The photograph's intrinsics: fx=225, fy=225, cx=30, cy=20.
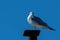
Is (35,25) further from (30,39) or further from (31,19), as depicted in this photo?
(30,39)

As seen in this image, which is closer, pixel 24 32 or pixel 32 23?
pixel 24 32

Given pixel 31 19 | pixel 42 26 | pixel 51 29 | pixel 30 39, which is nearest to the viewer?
pixel 30 39

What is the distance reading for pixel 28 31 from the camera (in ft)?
20.3

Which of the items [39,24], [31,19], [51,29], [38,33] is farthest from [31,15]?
[38,33]

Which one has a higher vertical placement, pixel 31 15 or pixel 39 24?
pixel 31 15

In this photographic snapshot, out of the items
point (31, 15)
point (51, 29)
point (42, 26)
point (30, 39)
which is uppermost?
point (31, 15)

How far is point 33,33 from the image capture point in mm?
6219

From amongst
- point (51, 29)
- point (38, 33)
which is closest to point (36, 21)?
point (51, 29)

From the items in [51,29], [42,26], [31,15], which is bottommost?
[51,29]

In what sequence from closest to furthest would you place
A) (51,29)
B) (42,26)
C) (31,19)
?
(51,29), (42,26), (31,19)

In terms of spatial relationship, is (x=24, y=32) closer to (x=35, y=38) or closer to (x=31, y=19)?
(x=35, y=38)

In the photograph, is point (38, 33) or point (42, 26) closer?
point (38, 33)

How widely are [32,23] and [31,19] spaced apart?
1.40 ft

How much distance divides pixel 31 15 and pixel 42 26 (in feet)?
4.34
